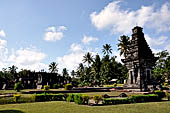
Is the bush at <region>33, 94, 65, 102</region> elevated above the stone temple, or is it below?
below

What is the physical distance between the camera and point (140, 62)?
107 ft

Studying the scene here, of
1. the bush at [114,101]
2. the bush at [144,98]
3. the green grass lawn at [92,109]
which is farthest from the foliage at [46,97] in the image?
the bush at [144,98]

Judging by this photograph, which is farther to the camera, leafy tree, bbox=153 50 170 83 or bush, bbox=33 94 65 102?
leafy tree, bbox=153 50 170 83

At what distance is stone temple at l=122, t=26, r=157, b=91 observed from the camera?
3255 cm

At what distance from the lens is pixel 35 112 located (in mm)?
13109

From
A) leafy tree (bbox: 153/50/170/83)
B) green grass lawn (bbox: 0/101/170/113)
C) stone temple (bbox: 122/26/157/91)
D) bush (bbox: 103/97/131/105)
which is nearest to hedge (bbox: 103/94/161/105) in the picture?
bush (bbox: 103/97/131/105)

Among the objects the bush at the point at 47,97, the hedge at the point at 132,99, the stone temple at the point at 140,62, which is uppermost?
the stone temple at the point at 140,62

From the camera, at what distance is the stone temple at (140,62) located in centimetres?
3255

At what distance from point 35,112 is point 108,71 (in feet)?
188

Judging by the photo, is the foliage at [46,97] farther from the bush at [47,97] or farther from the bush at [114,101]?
the bush at [114,101]

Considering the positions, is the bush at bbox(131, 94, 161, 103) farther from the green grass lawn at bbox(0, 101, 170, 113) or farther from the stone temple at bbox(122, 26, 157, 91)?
the stone temple at bbox(122, 26, 157, 91)

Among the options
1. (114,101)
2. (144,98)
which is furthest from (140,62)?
(114,101)

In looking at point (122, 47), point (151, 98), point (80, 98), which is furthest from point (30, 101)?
point (122, 47)

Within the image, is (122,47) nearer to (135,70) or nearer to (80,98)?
(135,70)
